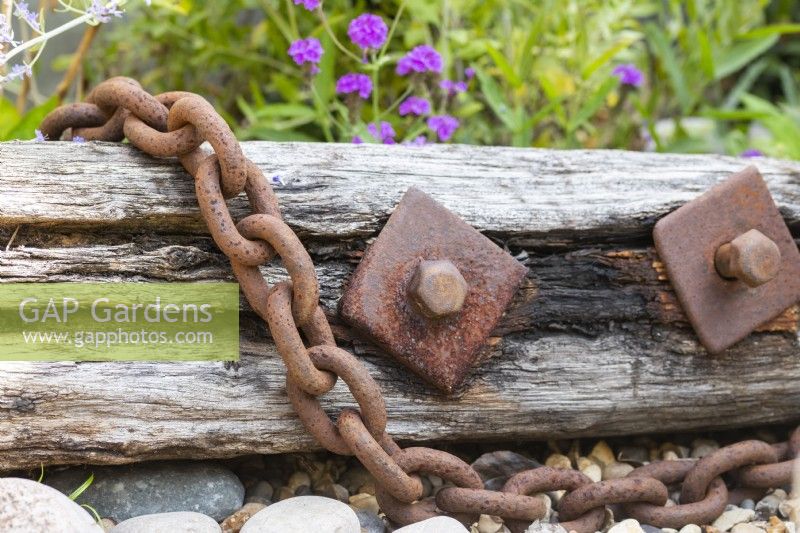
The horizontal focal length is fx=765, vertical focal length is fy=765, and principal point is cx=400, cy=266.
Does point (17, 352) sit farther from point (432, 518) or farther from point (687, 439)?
point (687, 439)

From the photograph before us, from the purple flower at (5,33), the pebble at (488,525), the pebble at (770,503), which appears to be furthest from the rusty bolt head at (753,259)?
the purple flower at (5,33)

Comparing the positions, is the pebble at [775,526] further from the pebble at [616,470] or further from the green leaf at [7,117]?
the green leaf at [7,117]

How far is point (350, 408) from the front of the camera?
142cm

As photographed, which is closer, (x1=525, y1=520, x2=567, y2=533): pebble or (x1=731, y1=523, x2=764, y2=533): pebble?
(x1=525, y1=520, x2=567, y2=533): pebble

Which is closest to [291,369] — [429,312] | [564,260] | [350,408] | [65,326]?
[350,408]

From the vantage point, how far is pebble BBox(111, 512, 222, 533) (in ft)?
4.42

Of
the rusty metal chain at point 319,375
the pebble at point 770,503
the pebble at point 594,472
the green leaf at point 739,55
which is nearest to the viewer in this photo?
the rusty metal chain at point 319,375

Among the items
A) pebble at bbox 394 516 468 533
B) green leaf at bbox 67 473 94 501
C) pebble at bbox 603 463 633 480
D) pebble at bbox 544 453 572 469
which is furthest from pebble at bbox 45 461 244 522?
pebble at bbox 603 463 633 480

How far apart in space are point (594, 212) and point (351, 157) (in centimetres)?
54

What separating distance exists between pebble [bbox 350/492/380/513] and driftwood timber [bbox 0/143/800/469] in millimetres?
156

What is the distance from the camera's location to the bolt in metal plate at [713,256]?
1662 mm

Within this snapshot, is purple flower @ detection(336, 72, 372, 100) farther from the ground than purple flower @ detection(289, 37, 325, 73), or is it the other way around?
purple flower @ detection(289, 37, 325, 73)

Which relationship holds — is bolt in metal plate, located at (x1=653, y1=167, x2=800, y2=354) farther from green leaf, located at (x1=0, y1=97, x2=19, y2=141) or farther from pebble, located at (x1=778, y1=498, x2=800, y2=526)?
green leaf, located at (x1=0, y1=97, x2=19, y2=141)

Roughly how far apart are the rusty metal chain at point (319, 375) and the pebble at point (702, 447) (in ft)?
0.86
